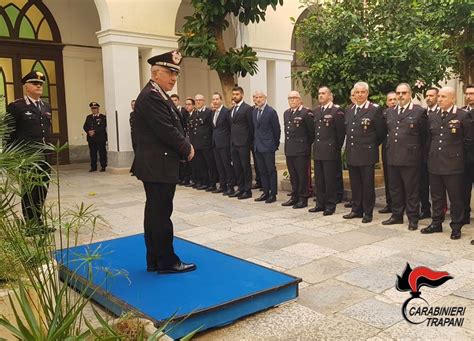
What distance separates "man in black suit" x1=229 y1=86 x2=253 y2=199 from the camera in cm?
773

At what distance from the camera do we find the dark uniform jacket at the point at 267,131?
736 cm

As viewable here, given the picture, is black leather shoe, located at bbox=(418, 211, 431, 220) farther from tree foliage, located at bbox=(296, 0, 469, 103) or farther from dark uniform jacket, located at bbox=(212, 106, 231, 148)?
dark uniform jacket, located at bbox=(212, 106, 231, 148)

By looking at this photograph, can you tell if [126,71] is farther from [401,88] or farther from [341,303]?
[341,303]

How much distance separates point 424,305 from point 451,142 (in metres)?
2.30

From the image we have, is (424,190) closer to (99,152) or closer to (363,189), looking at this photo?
(363,189)

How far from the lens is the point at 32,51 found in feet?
40.8

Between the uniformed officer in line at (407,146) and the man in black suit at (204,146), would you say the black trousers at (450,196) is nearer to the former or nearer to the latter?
the uniformed officer in line at (407,146)

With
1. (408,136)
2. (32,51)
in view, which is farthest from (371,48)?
(32,51)

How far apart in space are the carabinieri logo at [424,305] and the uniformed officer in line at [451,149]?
129 cm

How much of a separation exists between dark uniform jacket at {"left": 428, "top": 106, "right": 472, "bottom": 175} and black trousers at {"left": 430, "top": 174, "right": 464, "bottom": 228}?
0.10m

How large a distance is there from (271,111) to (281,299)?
14.1 feet

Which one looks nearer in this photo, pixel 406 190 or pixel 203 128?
pixel 406 190

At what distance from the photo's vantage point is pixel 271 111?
24.3 feet

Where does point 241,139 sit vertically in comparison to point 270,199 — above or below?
above
